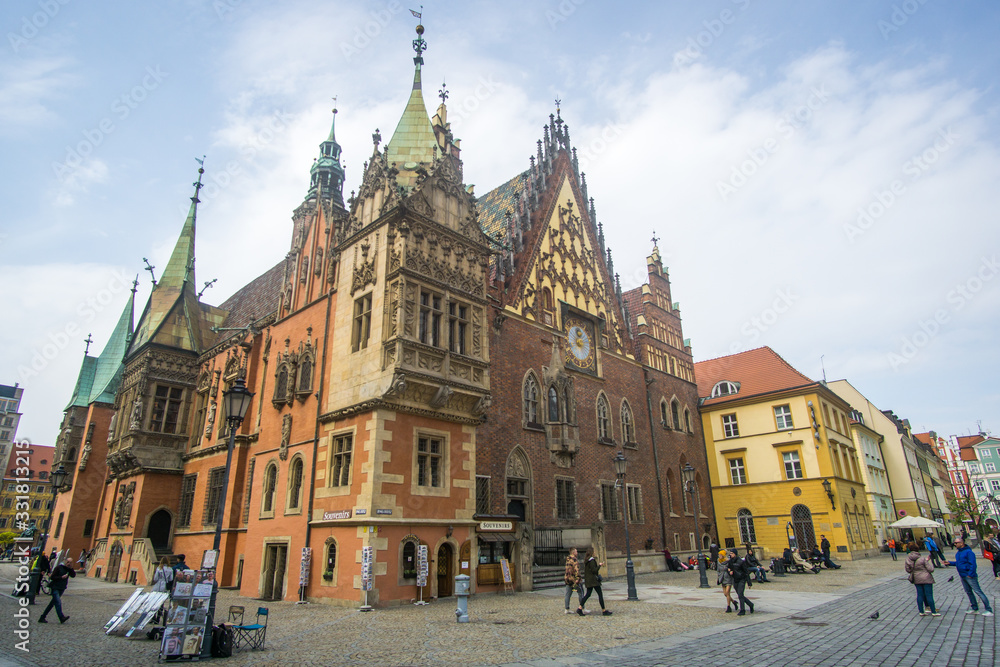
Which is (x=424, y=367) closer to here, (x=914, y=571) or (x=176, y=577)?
(x=176, y=577)

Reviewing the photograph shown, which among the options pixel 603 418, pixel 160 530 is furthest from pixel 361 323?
pixel 160 530

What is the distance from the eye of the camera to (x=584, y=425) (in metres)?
27.0

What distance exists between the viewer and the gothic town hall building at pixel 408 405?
1761cm

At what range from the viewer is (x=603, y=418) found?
28562mm

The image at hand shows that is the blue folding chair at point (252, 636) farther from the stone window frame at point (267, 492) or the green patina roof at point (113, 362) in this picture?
the green patina roof at point (113, 362)

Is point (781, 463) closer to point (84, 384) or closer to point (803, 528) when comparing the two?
point (803, 528)

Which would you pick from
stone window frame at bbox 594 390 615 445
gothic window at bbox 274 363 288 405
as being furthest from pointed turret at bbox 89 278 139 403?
stone window frame at bbox 594 390 615 445

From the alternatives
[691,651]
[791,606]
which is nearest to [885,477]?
[791,606]

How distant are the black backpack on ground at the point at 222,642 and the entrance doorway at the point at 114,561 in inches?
913

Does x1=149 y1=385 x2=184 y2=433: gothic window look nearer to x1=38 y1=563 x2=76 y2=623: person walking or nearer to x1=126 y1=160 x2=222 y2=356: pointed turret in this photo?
x1=126 y1=160 x2=222 y2=356: pointed turret

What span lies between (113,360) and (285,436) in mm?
26052

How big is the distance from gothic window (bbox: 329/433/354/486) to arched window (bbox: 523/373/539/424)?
8.42m

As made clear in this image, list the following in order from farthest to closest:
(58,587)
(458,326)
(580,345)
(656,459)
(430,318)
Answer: (656,459) < (580,345) < (458,326) < (430,318) < (58,587)

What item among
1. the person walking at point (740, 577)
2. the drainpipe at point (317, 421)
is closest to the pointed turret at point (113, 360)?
the drainpipe at point (317, 421)
